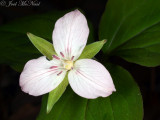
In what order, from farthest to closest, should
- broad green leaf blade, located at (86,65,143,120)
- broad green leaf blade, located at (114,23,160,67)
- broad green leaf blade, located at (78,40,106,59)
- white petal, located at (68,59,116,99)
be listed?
broad green leaf blade, located at (114,23,160,67)
broad green leaf blade, located at (86,65,143,120)
broad green leaf blade, located at (78,40,106,59)
white petal, located at (68,59,116,99)

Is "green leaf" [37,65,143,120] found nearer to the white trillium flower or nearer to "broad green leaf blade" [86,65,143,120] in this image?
"broad green leaf blade" [86,65,143,120]

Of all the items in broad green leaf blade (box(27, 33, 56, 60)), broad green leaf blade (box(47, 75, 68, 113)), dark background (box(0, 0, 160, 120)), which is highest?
broad green leaf blade (box(27, 33, 56, 60))

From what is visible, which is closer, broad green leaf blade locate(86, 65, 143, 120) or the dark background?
broad green leaf blade locate(86, 65, 143, 120)

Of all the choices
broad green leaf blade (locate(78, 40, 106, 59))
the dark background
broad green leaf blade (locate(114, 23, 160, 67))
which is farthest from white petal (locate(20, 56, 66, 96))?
the dark background

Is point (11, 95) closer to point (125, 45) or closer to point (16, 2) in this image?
point (16, 2)

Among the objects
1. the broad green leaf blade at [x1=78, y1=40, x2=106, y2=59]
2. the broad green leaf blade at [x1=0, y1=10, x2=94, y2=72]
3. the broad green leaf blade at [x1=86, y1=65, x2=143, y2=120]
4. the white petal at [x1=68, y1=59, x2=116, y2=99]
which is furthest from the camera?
the broad green leaf blade at [x1=0, y1=10, x2=94, y2=72]

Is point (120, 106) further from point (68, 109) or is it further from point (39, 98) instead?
point (39, 98)
